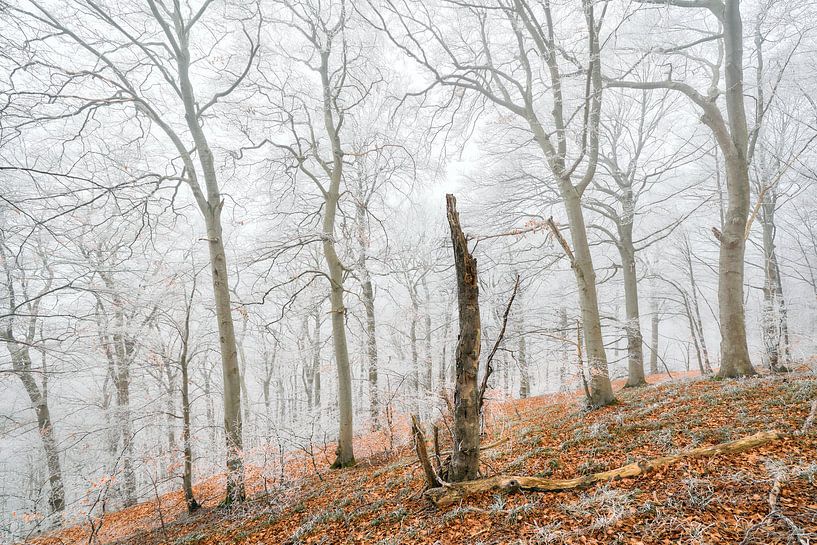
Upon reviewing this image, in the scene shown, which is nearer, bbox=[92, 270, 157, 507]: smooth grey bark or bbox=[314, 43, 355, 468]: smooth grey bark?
bbox=[92, 270, 157, 507]: smooth grey bark

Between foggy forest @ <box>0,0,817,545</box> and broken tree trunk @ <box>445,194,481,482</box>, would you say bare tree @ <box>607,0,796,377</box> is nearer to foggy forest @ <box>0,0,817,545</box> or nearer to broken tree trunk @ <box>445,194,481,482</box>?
foggy forest @ <box>0,0,817,545</box>

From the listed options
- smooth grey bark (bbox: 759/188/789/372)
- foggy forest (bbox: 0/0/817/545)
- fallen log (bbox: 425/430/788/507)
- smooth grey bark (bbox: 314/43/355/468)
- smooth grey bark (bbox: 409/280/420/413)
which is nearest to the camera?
fallen log (bbox: 425/430/788/507)

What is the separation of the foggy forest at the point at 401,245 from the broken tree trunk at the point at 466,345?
29mm

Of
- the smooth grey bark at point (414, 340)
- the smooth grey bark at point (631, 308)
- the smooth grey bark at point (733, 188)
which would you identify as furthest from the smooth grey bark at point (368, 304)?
the smooth grey bark at point (631, 308)

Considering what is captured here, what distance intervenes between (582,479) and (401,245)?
9.86 meters

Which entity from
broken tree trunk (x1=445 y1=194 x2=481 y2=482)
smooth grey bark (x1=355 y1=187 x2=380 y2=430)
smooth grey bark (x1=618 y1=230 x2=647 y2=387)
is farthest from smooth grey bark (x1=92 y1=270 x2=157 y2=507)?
smooth grey bark (x1=618 y1=230 x2=647 y2=387)

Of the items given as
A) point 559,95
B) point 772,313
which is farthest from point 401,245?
point 772,313

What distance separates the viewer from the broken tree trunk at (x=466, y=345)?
3.36m

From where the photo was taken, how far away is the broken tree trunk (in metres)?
3.36

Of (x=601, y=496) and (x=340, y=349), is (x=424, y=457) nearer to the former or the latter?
(x=601, y=496)

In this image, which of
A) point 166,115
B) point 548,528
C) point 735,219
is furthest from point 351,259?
point 735,219

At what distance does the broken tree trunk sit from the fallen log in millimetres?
384

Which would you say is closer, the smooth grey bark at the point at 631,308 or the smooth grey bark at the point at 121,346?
the smooth grey bark at the point at 121,346

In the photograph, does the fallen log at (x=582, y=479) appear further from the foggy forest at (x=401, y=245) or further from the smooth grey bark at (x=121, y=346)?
the smooth grey bark at (x=121, y=346)
